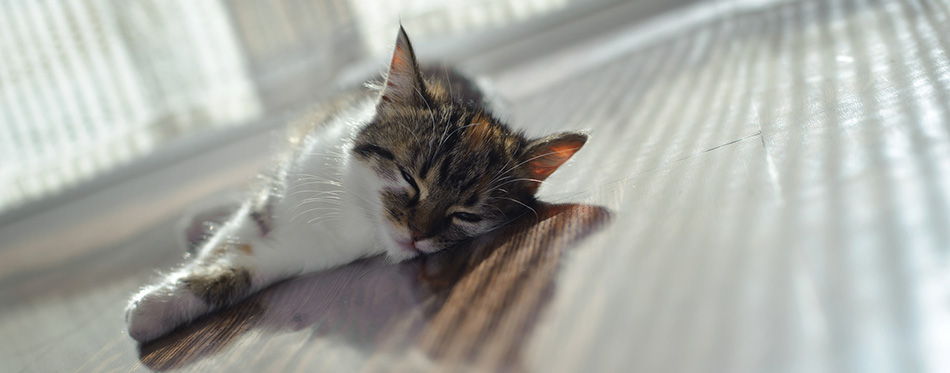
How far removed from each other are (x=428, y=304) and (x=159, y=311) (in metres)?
0.61

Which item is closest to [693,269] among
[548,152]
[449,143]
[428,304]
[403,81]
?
[428,304]

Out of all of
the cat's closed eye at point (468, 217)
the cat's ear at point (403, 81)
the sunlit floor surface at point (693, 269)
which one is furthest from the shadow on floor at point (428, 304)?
the cat's ear at point (403, 81)

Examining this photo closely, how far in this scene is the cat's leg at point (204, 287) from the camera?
1.07m

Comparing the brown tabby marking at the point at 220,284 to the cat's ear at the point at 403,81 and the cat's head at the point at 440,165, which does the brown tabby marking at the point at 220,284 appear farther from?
the cat's ear at the point at 403,81

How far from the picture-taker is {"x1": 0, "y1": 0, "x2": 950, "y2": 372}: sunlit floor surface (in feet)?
1.62

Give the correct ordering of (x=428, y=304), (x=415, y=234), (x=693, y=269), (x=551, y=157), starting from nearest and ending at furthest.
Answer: (x=693, y=269) < (x=428, y=304) < (x=415, y=234) < (x=551, y=157)

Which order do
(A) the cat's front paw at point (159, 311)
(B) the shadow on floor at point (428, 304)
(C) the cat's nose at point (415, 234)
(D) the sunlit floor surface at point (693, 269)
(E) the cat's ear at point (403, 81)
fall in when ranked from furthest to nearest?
(E) the cat's ear at point (403, 81), (C) the cat's nose at point (415, 234), (A) the cat's front paw at point (159, 311), (B) the shadow on floor at point (428, 304), (D) the sunlit floor surface at point (693, 269)

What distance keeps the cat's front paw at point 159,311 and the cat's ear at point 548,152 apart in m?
0.76

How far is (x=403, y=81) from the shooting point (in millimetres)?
1382

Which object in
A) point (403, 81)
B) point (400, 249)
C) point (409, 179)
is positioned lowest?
point (400, 249)

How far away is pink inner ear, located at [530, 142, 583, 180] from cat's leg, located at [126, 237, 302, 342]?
60cm

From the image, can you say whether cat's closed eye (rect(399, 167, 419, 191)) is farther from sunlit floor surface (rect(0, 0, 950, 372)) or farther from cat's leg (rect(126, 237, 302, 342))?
cat's leg (rect(126, 237, 302, 342))

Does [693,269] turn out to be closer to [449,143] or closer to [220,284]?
[449,143]

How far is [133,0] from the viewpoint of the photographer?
9.07 ft
